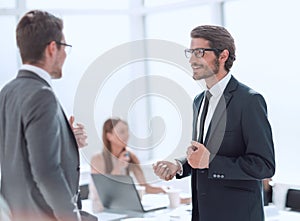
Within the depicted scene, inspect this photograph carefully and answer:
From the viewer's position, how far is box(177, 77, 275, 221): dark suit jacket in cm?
210

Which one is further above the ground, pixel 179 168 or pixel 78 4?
pixel 78 4

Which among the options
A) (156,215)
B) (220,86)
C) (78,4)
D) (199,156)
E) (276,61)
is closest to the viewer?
(199,156)

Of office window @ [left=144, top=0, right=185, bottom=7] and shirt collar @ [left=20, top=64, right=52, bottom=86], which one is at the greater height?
office window @ [left=144, top=0, right=185, bottom=7]

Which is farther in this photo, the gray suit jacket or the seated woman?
the seated woman

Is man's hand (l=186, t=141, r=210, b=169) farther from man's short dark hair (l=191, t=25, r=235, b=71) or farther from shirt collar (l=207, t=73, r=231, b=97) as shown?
man's short dark hair (l=191, t=25, r=235, b=71)

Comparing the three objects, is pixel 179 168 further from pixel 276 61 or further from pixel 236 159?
pixel 276 61

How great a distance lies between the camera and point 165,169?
2.31 metres

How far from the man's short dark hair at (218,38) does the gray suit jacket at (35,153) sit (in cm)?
94

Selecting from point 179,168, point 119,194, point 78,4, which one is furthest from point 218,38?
point 78,4

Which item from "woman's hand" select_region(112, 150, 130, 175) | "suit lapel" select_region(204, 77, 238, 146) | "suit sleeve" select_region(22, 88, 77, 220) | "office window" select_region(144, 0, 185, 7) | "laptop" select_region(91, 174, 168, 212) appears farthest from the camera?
"office window" select_region(144, 0, 185, 7)

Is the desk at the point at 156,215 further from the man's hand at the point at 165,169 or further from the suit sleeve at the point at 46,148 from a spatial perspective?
the suit sleeve at the point at 46,148

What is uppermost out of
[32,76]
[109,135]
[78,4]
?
[78,4]

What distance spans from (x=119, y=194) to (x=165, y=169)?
2.53 feet

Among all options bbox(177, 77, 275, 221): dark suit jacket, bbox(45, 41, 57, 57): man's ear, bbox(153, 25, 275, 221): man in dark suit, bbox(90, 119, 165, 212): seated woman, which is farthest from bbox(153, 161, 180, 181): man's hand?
bbox(90, 119, 165, 212): seated woman
